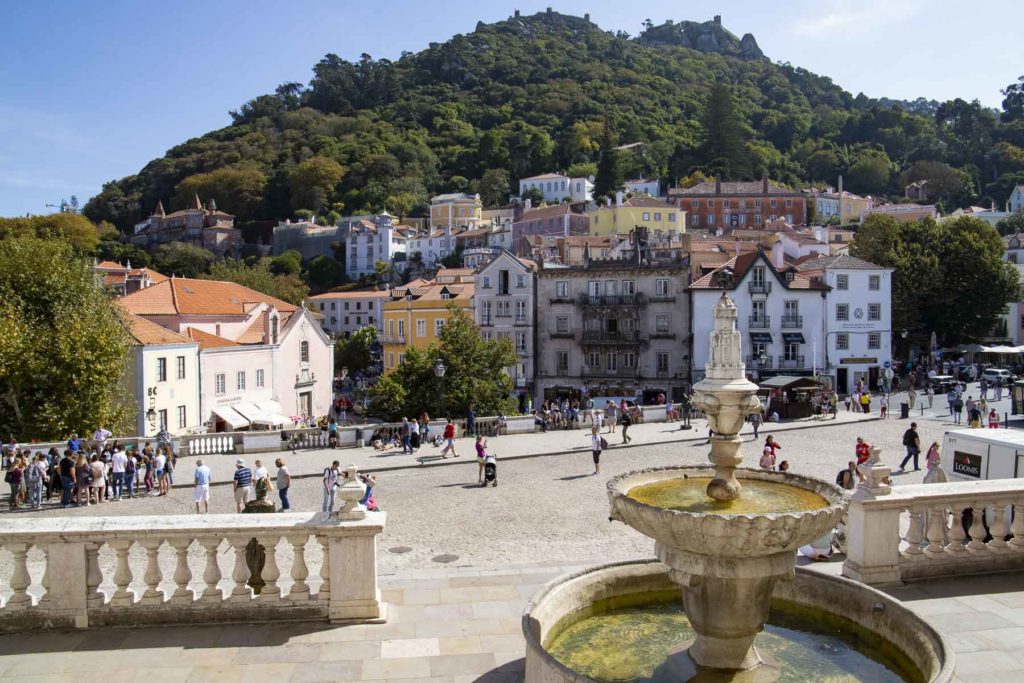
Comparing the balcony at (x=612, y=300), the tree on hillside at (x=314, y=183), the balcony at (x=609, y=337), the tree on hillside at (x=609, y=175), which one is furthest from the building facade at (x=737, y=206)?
the tree on hillside at (x=314, y=183)

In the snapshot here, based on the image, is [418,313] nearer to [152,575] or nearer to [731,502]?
[152,575]

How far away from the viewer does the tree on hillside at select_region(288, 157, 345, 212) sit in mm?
141750

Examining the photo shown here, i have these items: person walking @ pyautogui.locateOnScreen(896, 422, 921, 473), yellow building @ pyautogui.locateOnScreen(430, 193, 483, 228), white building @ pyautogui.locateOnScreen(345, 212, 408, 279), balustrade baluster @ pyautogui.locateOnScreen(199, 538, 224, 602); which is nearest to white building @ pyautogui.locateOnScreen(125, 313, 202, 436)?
balustrade baluster @ pyautogui.locateOnScreen(199, 538, 224, 602)

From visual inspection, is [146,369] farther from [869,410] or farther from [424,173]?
[424,173]

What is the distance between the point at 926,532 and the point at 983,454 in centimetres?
585

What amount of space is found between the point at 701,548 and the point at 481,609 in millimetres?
3026

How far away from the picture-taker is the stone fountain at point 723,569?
525cm

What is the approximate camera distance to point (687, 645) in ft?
22.2

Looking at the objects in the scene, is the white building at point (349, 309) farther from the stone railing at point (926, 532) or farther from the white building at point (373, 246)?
the stone railing at point (926, 532)

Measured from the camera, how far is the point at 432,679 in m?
6.07

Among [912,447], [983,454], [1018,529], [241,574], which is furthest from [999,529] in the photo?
[912,447]

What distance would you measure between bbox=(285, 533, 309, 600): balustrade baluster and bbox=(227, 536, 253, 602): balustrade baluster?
377 mm

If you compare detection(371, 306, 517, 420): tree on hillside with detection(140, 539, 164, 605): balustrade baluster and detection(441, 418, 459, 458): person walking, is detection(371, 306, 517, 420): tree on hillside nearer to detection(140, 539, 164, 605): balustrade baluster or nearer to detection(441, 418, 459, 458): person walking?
detection(441, 418, 459, 458): person walking

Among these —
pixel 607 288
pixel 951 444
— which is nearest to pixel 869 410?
pixel 607 288
